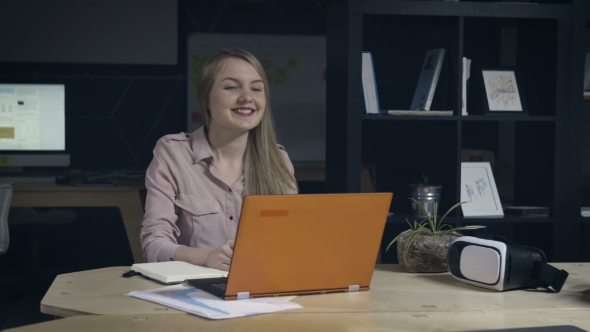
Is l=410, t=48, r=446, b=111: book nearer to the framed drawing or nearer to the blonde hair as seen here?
the framed drawing

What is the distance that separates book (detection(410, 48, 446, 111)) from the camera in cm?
292

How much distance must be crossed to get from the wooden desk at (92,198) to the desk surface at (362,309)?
6.84ft

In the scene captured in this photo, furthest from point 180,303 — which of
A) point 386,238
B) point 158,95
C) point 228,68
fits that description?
point 158,95

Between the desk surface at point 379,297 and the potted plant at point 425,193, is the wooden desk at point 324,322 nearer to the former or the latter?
the desk surface at point 379,297

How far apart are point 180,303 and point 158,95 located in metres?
3.67

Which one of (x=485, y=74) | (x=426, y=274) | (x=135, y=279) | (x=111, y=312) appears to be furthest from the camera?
(x=485, y=74)

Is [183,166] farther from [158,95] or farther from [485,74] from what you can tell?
[158,95]

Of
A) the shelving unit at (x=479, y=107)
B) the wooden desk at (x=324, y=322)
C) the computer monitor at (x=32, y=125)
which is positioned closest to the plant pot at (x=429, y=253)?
the wooden desk at (x=324, y=322)

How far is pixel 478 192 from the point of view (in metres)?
2.96

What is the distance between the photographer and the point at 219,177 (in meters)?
2.10

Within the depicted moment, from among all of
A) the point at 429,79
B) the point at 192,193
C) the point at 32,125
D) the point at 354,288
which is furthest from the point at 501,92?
the point at 32,125

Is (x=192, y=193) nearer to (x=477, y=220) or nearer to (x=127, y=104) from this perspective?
(x=477, y=220)

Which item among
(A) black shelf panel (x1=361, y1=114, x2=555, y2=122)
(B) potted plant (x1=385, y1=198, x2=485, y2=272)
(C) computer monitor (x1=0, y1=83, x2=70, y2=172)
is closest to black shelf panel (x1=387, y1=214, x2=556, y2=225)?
(A) black shelf panel (x1=361, y1=114, x2=555, y2=122)

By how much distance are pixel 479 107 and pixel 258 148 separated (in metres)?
1.40
